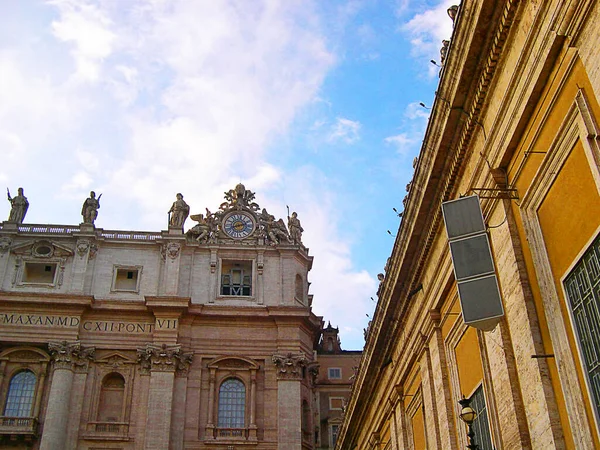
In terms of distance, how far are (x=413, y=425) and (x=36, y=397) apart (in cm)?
2448

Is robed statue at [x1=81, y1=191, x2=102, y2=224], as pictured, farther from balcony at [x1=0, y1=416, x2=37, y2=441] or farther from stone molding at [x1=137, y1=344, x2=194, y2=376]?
balcony at [x1=0, y1=416, x2=37, y2=441]

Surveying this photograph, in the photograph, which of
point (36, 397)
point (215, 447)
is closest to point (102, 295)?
point (36, 397)

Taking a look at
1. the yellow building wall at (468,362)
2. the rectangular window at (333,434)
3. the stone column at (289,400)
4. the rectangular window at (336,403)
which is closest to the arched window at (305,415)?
the stone column at (289,400)

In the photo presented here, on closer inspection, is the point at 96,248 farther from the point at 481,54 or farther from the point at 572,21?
the point at 572,21

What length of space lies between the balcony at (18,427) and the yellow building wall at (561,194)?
31.5 m

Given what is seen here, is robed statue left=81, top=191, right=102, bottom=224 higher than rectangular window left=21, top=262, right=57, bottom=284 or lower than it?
higher

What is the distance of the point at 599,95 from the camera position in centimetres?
850

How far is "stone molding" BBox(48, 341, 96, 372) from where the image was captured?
1500 inches

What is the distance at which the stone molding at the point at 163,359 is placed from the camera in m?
38.6

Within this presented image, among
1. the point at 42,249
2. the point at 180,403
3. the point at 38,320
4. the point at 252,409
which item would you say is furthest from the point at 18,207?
the point at 252,409

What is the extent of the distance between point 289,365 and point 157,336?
7.37 metres

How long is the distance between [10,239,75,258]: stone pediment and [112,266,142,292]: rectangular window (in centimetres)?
285

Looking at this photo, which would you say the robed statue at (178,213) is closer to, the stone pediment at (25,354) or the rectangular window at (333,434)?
the stone pediment at (25,354)

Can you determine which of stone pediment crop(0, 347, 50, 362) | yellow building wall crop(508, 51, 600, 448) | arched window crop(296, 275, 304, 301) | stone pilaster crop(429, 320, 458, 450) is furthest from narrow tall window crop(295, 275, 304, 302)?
yellow building wall crop(508, 51, 600, 448)
